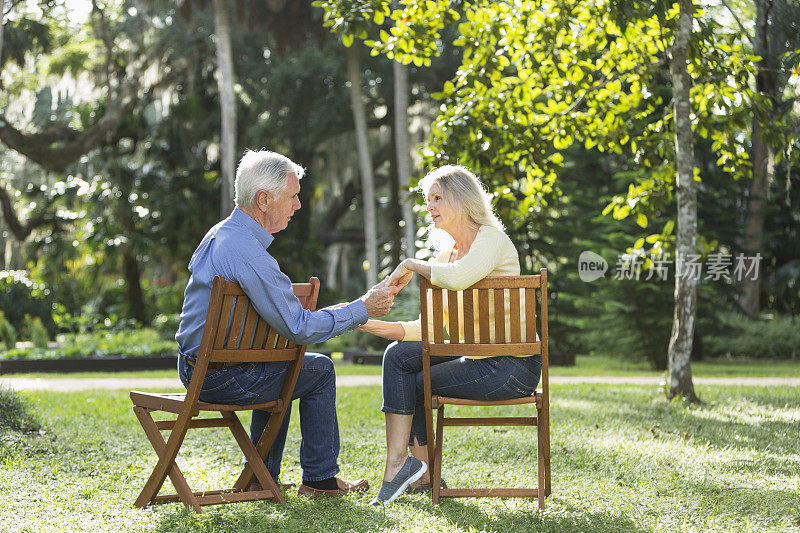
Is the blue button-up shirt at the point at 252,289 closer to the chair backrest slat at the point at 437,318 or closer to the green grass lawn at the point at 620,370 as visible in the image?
the chair backrest slat at the point at 437,318

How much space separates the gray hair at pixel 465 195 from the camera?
4.25 meters

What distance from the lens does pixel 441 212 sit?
428 cm

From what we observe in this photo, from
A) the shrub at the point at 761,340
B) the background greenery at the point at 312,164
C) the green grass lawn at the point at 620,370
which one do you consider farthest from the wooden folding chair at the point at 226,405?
the shrub at the point at 761,340

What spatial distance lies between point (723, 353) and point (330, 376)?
621 inches

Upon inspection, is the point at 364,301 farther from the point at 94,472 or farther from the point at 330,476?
the point at 94,472

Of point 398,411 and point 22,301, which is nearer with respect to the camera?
point 398,411

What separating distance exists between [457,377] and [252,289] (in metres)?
1.02

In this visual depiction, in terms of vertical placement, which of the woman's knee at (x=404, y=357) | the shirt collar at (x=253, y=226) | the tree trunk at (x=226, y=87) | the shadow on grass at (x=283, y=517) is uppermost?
the tree trunk at (x=226, y=87)

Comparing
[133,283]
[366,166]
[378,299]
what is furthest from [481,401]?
[133,283]

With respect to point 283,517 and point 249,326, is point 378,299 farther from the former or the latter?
point 283,517

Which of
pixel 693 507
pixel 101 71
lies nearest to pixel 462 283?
pixel 693 507

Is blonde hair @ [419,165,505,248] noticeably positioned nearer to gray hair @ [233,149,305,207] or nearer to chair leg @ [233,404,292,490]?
gray hair @ [233,149,305,207]

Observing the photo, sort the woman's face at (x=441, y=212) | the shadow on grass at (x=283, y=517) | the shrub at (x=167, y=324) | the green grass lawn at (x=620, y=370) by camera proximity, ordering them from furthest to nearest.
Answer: the shrub at (x=167, y=324) < the green grass lawn at (x=620, y=370) < the woman's face at (x=441, y=212) < the shadow on grass at (x=283, y=517)

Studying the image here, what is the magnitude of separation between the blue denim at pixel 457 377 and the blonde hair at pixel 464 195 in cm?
65
